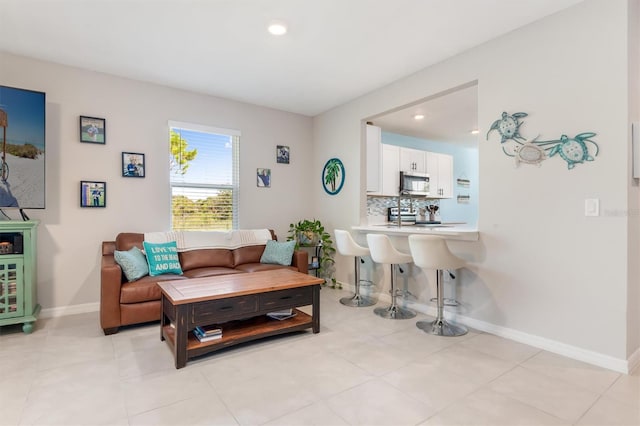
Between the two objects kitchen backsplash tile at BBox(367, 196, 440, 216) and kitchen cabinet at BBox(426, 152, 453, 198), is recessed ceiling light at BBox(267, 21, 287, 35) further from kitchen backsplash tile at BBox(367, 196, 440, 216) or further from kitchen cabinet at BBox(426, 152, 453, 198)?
kitchen cabinet at BBox(426, 152, 453, 198)

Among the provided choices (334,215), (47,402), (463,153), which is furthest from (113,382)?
(463,153)

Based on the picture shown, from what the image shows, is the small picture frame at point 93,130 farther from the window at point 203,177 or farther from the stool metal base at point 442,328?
the stool metal base at point 442,328

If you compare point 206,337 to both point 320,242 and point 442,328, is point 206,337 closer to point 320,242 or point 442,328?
point 442,328

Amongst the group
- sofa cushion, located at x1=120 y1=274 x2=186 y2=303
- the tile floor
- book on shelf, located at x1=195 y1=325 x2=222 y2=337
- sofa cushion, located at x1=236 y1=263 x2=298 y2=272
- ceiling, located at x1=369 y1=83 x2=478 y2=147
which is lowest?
the tile floor

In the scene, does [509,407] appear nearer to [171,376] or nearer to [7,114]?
[171,376]

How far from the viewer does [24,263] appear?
3.05 meters

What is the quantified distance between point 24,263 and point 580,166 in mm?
4938

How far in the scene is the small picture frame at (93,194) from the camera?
3.70 m

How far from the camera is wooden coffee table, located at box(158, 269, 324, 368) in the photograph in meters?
2.42

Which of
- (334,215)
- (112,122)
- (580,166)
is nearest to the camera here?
(580,166)

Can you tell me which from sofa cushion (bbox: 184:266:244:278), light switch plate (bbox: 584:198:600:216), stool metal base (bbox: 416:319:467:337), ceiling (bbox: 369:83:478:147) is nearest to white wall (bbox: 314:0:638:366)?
light switch plate (bbox: 584:198:600:216)

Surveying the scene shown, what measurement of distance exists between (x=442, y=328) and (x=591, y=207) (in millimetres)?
1594

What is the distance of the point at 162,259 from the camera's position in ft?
11.7

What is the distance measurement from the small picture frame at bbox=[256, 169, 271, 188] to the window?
343 millimetres
